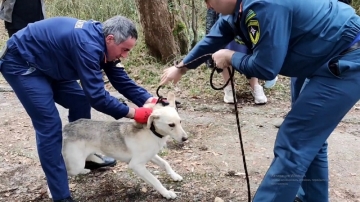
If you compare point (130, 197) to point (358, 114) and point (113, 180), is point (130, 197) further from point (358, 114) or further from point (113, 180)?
point (358, 114)

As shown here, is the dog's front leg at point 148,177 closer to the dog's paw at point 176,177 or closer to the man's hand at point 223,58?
the dog's paw at point 176,177

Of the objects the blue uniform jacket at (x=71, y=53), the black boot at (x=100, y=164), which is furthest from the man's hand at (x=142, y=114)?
the black boot at (x=100, y=164)

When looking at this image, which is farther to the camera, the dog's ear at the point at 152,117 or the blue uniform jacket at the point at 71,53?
the dog's ear at the point at 152,117

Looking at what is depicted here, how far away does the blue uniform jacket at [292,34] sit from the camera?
2592 mm

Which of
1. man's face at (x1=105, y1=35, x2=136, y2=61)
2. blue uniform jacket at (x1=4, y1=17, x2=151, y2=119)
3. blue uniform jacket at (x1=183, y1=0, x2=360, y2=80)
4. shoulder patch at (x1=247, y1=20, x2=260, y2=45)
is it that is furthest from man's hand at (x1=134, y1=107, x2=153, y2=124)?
shoulder patch at (x1=247, y1=20, x2=260, y2=45)

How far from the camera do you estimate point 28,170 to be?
4730mm

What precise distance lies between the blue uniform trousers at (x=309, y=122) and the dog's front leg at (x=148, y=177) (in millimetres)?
1099

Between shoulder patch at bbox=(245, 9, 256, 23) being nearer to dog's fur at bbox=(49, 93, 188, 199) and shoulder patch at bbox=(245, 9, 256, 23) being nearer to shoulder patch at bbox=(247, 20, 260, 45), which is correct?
shoulder patch at bbox=(247, 20, 260, 45)

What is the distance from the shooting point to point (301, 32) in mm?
2732

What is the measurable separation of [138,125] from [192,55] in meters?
0.86

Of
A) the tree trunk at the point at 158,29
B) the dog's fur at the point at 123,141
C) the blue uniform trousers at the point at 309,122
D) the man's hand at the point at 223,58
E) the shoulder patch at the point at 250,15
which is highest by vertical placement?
the shoulder patch at the point at 250,15

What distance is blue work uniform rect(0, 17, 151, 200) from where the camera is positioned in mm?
3475

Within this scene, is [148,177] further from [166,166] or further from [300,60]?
[300,60]

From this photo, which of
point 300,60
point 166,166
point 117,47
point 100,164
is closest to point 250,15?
point 300,60
